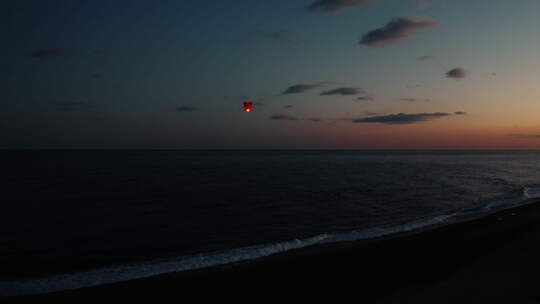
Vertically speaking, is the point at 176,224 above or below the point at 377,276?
below

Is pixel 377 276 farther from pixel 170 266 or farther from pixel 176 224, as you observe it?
pixel 176 224

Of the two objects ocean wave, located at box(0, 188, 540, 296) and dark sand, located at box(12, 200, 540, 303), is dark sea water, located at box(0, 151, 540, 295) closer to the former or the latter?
ocean wave, located at box(0, 188, 540, 296)

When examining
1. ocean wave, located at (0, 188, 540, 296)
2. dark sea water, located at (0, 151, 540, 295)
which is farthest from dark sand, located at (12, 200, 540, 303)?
dark sea water, located at (0, 151, 540, 295)

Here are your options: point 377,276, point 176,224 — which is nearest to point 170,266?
point 176,224

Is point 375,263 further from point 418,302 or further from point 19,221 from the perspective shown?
point 19,221

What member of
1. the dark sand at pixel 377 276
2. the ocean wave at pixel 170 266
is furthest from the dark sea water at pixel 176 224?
the dark sand at pixel 377 276

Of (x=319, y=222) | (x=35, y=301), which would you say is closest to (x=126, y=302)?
(x=35, y=301)
